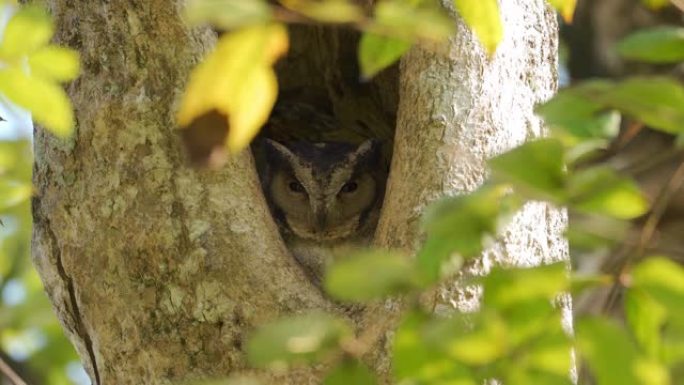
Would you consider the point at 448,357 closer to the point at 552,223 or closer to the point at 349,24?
the point at 349,24

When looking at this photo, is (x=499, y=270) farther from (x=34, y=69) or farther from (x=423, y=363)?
(x=34, y=69)

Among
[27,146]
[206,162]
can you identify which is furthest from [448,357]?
[27,146]

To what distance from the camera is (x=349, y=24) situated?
53.7 inches

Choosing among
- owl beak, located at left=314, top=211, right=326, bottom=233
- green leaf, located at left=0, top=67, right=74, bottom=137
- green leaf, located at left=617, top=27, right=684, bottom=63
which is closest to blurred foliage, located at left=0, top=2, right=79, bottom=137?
green leaf, located at left=0, top=67, right=74, bottom=137

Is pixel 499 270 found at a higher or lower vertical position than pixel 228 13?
lower

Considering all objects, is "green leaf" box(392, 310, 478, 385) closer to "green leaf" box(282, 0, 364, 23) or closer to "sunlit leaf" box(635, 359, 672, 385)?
"sunlit leaf" box(635, 359, 672, 385)

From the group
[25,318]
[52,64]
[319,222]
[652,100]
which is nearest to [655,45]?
[652,100]

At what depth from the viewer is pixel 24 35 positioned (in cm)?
157

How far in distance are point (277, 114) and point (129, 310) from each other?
1.35 meters

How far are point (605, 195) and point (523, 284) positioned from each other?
0.41ft

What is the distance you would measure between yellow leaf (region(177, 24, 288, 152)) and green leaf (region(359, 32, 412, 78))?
0.18 m

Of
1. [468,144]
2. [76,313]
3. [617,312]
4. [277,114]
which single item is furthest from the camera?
[277,114]

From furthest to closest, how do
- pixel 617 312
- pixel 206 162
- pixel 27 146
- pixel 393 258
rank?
pixel 617 312 < pixel 27 146 < pixel 206 162 < pixel 393 258

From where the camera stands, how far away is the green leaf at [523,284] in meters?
1.33
